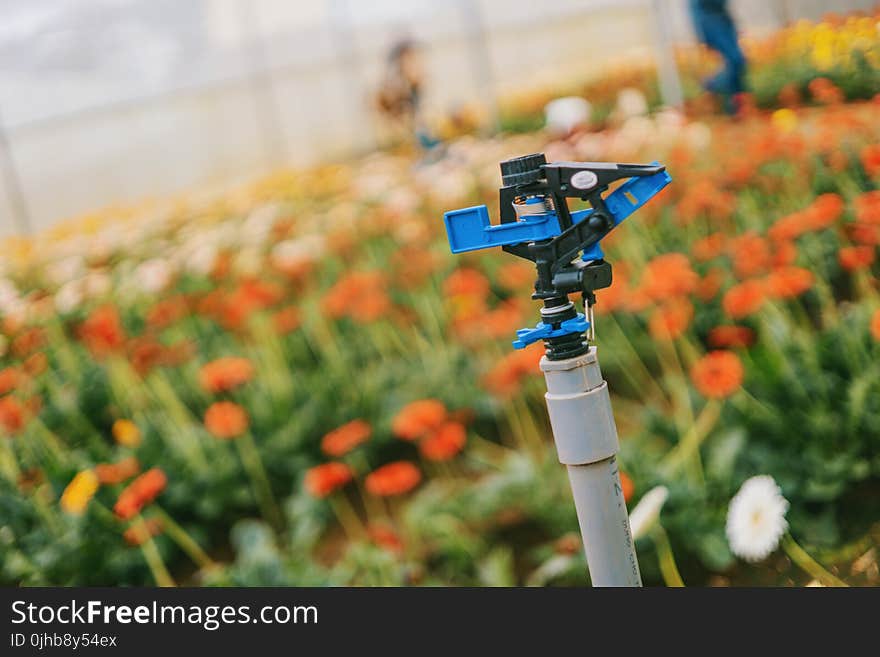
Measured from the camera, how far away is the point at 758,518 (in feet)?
3.73

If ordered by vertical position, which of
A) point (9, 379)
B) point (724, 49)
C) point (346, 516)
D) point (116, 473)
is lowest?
point (346, 516)

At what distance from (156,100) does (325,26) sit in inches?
44.7

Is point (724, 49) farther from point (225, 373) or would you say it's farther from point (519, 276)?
point (225, 373)

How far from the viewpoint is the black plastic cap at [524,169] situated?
79 cm

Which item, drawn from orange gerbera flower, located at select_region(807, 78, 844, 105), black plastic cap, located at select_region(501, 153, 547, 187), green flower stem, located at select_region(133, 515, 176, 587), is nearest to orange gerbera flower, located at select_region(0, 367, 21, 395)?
green flower stem, located at select_region(133, 515, 176, 587)

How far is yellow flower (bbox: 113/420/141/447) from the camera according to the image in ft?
6.32

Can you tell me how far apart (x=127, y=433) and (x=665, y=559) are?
1106 mm

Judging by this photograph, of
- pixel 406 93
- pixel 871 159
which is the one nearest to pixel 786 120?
pixel 871 159

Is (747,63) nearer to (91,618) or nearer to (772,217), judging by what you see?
(772,217)

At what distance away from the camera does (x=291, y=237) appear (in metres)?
3.49

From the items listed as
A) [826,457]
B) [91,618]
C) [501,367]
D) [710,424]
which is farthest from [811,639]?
[91,618]

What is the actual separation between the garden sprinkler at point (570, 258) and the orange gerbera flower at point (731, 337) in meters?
0.95

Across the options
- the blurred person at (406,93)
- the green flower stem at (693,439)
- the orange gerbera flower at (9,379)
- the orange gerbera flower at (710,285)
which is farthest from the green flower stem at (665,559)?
the blurred person at (406,93)

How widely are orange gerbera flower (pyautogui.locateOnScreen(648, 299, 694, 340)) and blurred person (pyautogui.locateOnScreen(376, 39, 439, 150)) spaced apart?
2.68 meters
